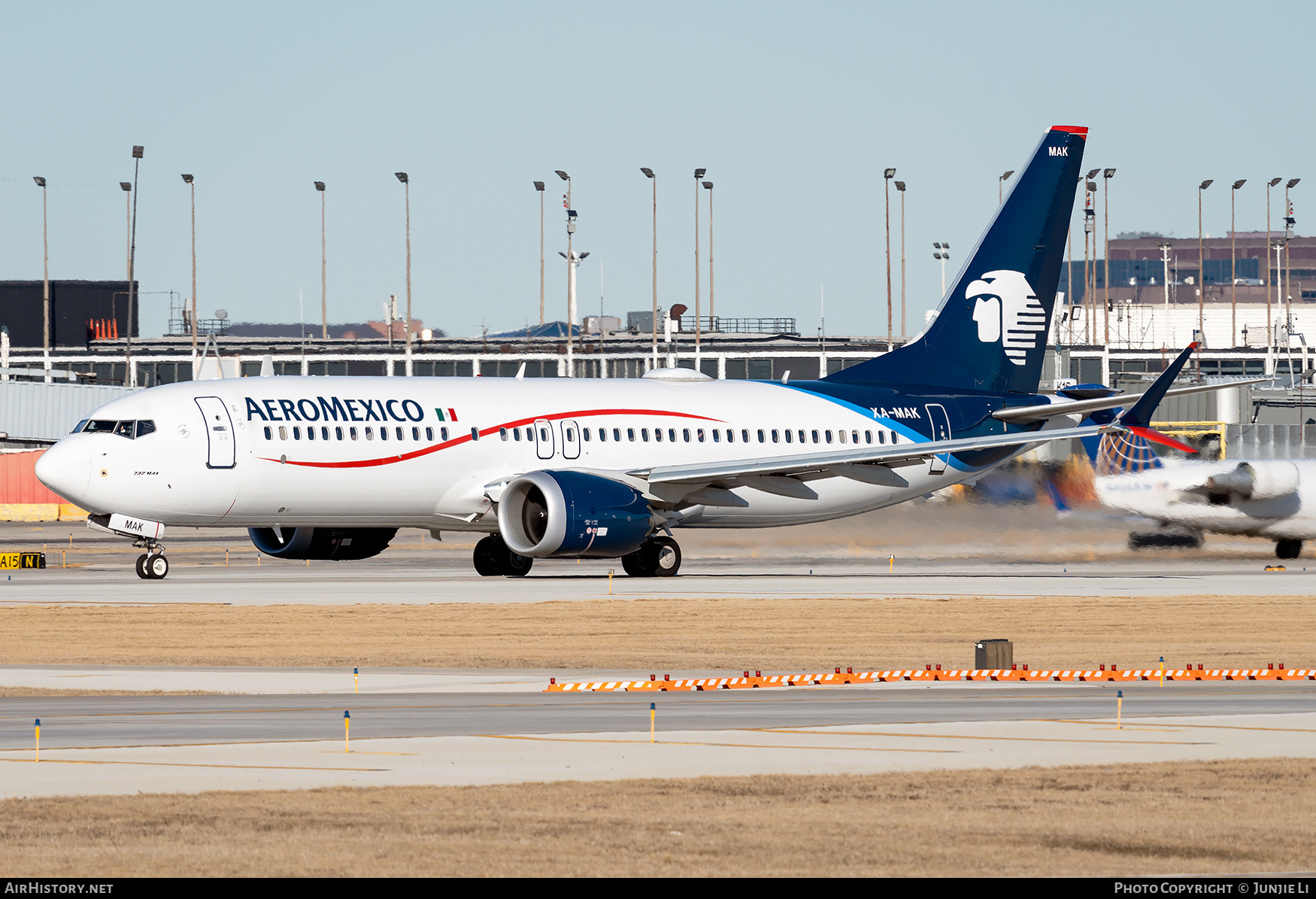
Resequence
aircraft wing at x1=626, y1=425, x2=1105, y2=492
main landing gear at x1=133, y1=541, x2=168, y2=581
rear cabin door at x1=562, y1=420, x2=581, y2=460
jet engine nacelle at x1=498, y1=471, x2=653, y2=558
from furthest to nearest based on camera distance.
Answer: rear cabin door at x1=562, y1=420, x2=581, y2=460, aircraft wing at x1=626, y1=425, x2=1105, y2=492, main landing gear at x1=133, y1=541, x2=168, y2=581, jet engine nacelle at x1=498, y1=471, x2=653, y2=558

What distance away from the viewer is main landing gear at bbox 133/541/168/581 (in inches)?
1706

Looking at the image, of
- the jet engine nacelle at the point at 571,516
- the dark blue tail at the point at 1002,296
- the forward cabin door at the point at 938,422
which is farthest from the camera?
the dark blue tail at the point at 1002,296

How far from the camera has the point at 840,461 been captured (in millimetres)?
44594

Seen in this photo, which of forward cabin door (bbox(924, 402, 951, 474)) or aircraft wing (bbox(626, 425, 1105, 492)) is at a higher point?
forward cabin door (bbox(924, 402, 951, 474))

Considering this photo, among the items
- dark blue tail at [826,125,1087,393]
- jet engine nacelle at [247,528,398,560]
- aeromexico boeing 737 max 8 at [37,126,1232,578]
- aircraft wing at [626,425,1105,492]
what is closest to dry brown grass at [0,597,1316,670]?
aeromexico boeing 737 max 8 at [37,126,1232,578]

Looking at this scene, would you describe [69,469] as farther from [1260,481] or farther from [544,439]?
[1260,481]

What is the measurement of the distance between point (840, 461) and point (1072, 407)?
7327mm

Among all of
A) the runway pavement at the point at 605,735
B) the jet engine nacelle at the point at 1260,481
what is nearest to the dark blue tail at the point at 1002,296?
the jet engine nacelle at the point at 1260,481

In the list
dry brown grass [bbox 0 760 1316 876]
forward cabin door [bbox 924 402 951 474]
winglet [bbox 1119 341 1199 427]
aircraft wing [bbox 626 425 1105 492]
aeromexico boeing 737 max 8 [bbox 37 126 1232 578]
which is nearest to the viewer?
dry brown grass [bbox 0 760 1316 876]

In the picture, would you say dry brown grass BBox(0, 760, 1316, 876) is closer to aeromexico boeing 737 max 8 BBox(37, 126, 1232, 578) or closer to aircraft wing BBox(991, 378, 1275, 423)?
aeromexico boeing 737 max 8 BBox(37, 126, 1232, 578)

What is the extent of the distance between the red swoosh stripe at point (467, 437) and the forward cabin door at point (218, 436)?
65 cm

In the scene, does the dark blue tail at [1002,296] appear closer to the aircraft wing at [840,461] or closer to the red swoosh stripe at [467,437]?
the aircraft wing at [840,461]

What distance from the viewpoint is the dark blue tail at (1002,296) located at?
51500 millimetres

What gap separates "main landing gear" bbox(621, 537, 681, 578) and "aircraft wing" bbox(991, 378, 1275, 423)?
34.8 ft
